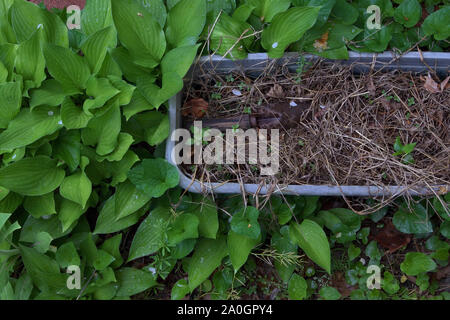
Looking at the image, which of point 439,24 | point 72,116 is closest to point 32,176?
point 72,116

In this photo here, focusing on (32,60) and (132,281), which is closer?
(32,60)

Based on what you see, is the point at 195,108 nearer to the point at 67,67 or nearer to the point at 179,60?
the point at 179,60

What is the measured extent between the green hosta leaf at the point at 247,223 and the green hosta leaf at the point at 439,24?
863 millimetres

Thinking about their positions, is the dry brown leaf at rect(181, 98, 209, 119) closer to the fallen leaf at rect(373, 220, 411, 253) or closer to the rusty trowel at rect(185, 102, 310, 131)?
the rusty trowel at rect(185, 102, 310, 131)

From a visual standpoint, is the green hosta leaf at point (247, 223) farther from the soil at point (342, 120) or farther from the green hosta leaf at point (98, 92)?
the green hosta leaf at point (98, 92)

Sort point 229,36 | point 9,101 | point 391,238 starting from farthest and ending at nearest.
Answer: point 391,238, point 229,36, point 9,101

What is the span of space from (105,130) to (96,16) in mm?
416

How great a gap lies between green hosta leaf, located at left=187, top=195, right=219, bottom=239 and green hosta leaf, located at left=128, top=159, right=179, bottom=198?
149 millimetres

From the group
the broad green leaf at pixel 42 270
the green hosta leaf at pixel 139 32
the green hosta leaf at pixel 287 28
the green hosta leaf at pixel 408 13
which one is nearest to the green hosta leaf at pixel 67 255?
the broad green leaf at pixel 42 270

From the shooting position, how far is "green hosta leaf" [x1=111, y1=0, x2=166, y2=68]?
1339 millimetres

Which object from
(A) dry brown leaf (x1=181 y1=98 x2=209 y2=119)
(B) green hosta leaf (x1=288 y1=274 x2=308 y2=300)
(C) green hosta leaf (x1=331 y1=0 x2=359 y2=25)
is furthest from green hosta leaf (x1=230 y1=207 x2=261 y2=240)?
(C) green hosta leaf (x1=331 y1=0 x2=359 y2=25)

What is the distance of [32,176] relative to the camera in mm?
1330

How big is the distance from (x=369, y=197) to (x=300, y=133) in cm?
33
